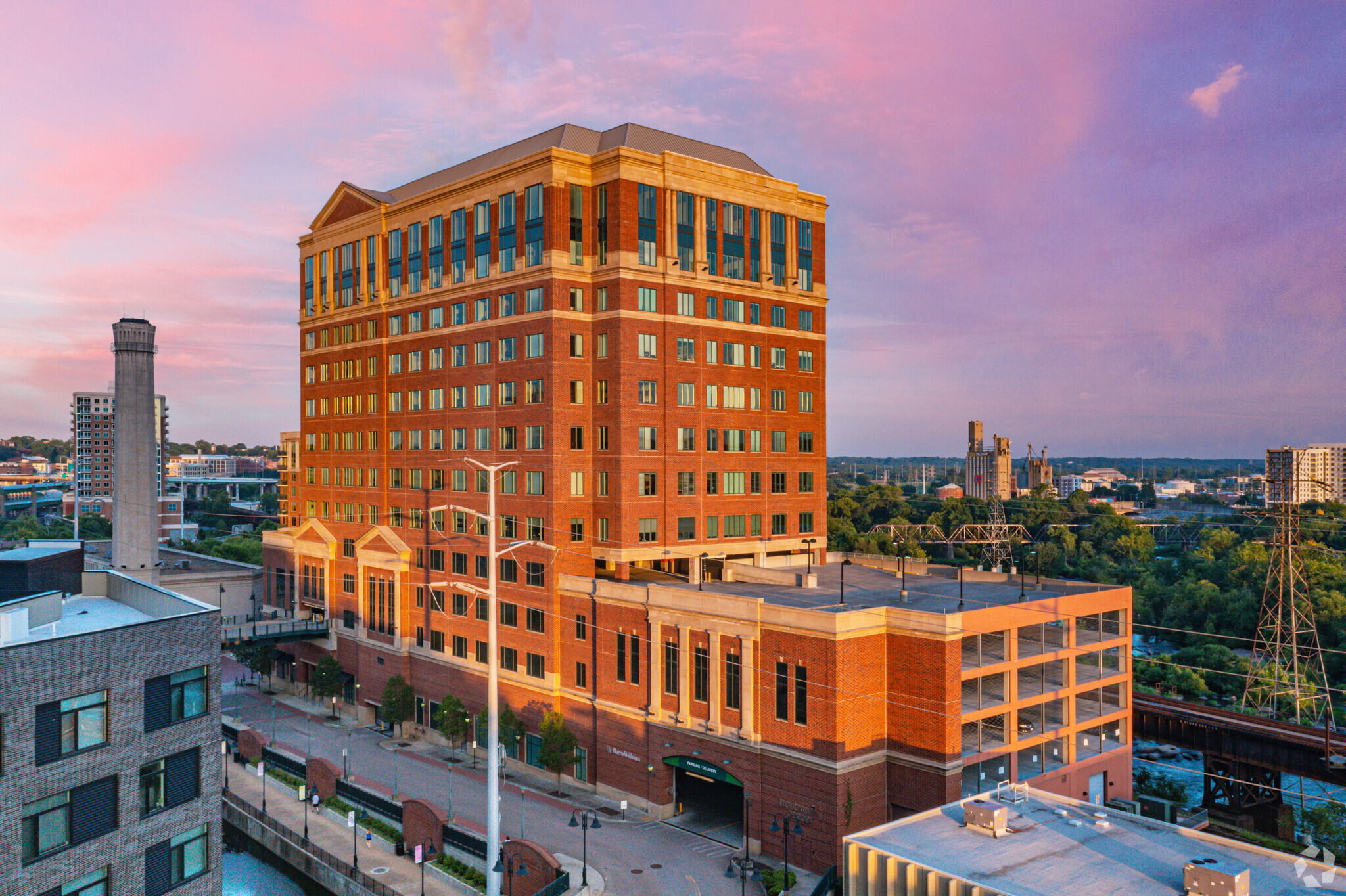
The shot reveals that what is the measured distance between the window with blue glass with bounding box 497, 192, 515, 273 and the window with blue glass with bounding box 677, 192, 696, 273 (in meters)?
12.2

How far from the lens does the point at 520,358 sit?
65.8m

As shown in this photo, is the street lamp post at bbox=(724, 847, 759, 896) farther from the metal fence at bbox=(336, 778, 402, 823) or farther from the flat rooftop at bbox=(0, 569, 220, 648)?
the flat rooftop at bbox=(0, 569, 220, 648)

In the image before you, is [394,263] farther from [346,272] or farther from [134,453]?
[134,453]

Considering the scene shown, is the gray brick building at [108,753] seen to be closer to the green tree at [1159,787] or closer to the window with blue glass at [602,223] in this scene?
the window with blue glass at [602,223]

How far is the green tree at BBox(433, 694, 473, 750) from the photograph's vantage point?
66.4 m

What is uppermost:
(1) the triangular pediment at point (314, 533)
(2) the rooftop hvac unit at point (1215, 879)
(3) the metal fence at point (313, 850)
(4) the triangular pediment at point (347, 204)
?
(4) the triangular pediment at point (347, 204)

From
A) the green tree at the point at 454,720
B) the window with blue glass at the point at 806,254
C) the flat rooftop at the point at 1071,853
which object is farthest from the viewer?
the window with blue glass at the point at 806,254

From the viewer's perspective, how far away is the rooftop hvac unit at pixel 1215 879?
24281 mm

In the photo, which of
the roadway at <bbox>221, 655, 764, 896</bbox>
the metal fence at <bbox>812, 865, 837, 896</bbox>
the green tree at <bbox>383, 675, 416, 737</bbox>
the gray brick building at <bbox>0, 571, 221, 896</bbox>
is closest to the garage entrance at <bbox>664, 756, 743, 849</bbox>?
the roadway at <bbox>221, 655, 764, 896</bbox>

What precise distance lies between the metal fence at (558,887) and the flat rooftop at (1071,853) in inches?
686

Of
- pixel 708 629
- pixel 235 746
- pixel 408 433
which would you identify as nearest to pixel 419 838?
pixel 708 629

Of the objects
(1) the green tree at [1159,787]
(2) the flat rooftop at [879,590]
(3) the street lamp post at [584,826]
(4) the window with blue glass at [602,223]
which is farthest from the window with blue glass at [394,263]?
(1) the green tree at [1159,787]

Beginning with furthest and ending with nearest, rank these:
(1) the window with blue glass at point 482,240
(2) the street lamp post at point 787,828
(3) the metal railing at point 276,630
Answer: (3) the metal railing at point 276,630
(1) the window with blue glass at point 482,240
(2) the street lamp post at point 787,828

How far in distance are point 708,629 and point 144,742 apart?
94.4ft
